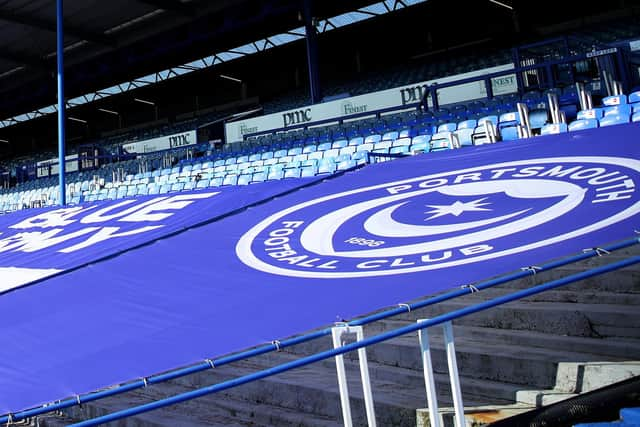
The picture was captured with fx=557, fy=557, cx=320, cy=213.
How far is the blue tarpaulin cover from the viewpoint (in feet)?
6.65

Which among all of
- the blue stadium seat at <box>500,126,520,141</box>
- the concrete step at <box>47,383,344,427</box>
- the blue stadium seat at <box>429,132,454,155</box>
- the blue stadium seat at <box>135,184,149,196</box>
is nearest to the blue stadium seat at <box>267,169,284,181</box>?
the blue stadium seat at <box>429,132,454,155</box>

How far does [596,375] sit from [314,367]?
1544 mm

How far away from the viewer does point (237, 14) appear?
19.2 m

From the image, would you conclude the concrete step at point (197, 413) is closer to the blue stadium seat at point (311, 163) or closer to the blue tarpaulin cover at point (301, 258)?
the blue tarpaulin cover at point (301, 258)

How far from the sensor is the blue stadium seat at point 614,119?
5.98 metres

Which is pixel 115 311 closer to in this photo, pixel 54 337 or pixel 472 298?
pixel 54 337

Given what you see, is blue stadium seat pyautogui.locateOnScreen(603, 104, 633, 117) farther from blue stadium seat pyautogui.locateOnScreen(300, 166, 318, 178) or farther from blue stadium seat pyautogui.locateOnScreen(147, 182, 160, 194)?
blue stadium seat pyautogui.locateOnScreen(147, 182, 160, 194)

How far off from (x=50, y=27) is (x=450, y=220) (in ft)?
65.9

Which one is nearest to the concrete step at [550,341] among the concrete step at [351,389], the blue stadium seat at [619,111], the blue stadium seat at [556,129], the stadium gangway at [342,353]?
the concrete step at [351,389]

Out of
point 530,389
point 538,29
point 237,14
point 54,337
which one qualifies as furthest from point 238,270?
point 538,29

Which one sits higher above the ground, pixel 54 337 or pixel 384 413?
pixel 54 337

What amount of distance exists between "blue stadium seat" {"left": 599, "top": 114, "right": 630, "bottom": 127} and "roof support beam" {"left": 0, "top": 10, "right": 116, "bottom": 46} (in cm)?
1814

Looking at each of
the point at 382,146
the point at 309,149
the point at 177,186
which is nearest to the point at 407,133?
the point at 382,146

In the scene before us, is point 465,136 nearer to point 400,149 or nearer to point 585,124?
point 400,149
